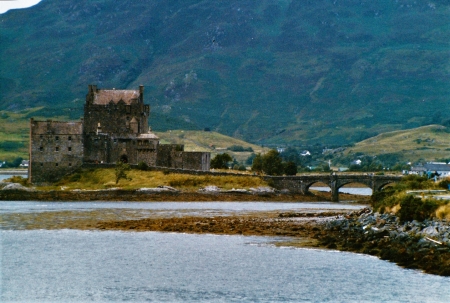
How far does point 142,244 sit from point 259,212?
1340 inches

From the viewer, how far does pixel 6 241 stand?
222 feet

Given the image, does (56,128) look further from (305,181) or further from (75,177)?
(305,181)

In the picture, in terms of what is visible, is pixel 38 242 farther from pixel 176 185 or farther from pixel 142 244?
pixel 176 185

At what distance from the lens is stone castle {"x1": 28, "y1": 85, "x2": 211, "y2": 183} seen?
13025 cm

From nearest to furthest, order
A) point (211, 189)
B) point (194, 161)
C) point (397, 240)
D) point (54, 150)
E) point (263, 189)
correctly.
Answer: point (397, 240) → point (211, 189) → point (263, 189) → point (54, 150) → point (194, 161)

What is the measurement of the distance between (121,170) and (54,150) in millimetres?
13131

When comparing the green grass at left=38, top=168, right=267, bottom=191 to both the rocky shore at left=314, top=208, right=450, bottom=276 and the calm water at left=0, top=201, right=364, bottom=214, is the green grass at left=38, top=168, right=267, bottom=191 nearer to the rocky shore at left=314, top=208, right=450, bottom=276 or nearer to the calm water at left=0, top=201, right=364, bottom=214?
the calm water at left=0, top=201, right=364, bottom=214

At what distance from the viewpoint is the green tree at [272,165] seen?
14888cm

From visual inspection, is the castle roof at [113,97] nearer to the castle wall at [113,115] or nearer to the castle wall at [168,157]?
the castle wall at [113,115]

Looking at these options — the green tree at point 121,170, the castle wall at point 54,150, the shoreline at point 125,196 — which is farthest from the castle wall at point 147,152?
the shoreline at point 125,196

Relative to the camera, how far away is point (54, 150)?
130375mm

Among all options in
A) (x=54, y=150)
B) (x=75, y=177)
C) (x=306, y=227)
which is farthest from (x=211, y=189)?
(x=306, y=227)

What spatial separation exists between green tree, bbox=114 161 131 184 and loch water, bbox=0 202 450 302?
5504 centimetres

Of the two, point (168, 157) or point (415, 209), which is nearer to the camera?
point (415, 209)
